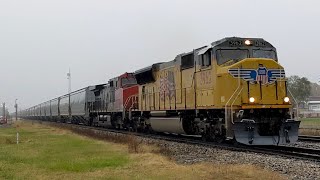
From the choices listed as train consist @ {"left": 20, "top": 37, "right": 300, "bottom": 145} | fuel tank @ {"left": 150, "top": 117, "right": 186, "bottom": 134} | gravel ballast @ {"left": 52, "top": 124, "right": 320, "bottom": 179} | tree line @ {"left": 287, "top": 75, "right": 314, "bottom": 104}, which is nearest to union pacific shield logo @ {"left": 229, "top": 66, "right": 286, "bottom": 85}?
train consist @ {"left": 20, "top": 37, "right": 300, "bottom": 145}

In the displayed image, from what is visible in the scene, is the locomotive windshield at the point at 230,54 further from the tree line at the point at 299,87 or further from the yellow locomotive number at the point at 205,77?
the tree line at the point at 299,87

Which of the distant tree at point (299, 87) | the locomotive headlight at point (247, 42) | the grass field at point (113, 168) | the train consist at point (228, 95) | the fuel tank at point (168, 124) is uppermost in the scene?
the distant tree at point (299, 87)

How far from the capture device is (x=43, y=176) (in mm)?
10211

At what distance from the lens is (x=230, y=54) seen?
1634cm

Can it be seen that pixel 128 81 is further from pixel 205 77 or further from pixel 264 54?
pixel 264 54

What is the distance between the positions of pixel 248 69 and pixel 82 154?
6.40 meters

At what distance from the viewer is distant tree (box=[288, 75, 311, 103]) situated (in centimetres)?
8825

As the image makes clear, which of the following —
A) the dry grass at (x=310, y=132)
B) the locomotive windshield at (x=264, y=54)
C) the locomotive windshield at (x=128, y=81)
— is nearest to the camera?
the locomotive windshield at (x=264, y=54)

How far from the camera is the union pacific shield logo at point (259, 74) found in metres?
15.4

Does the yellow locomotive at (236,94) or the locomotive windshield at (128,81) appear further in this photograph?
the locomotive windshield at (128,81)

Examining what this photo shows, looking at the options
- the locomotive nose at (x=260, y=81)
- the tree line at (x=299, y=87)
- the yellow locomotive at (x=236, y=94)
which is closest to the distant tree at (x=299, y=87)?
the tree line at (x=299, y=87)

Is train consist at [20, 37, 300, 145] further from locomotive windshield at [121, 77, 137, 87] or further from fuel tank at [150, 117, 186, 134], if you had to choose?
locomotive windshield at [121, 77, 137, 87]

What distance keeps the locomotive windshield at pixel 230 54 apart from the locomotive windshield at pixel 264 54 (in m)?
0.35

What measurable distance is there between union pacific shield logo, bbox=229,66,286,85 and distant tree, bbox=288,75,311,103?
74.9m
